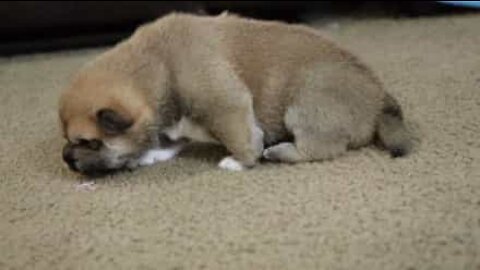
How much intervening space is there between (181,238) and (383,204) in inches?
13.4

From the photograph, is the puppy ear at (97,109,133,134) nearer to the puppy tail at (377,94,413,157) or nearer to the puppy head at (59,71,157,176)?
the puppy head at (59,71,157,176)

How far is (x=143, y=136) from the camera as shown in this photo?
1.37 metres

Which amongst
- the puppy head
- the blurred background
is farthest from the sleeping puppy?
the blurred background

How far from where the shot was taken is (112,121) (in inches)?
51.4

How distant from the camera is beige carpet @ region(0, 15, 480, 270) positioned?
3.39ft

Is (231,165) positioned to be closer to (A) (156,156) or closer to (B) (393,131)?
(A) (156,156)

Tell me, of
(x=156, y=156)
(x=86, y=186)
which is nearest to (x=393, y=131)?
(x=156, y=156)

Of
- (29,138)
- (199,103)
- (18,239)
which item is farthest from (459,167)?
(29,138)

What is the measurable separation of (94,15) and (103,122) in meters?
1.28

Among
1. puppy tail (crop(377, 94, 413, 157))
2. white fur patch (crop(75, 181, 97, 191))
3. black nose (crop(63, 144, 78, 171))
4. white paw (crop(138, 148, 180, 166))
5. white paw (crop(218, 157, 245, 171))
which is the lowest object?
white fur patch (crop(75, 181, 97, 191))

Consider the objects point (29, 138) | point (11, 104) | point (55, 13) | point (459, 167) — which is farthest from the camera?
point (55, 13)

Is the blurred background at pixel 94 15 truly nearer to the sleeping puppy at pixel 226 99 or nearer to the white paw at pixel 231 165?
the sleeping puppy at pixel 226 99

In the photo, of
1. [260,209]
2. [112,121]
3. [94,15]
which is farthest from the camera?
[94,15]

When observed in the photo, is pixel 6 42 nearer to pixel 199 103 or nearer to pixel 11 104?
pixel 11 104
